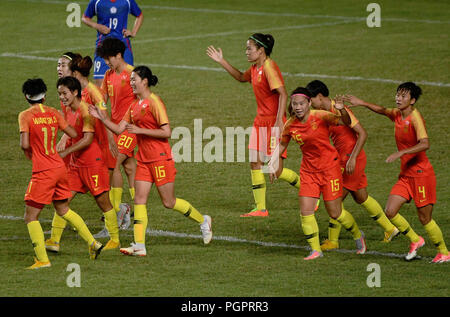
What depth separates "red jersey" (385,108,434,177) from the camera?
35.2 ft

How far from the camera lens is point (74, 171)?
1123cm

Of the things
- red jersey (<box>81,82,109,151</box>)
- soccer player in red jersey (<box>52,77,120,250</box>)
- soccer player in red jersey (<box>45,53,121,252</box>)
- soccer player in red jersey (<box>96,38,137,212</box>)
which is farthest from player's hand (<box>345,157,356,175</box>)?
soccer player in red jersey (<box>96,38,137,212</box>)

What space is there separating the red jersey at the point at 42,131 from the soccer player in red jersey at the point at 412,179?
129 inches

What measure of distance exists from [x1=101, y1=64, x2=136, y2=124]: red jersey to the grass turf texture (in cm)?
151

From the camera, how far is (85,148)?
36.3 feet

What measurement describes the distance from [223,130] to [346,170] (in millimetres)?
7497

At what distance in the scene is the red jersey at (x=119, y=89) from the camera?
41.2ft

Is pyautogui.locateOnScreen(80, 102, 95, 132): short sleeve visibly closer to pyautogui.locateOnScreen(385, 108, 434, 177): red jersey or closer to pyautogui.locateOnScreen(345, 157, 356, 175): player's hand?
pyautogui.locateOnScreen(345, 157, 356, 175): player's hand

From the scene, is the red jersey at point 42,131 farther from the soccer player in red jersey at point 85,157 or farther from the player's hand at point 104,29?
the player's hand at point 104,29

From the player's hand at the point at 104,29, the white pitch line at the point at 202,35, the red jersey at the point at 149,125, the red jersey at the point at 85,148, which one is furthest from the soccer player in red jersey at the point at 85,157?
the white pitch line at the point at 202,35

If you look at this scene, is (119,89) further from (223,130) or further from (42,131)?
(223,130)

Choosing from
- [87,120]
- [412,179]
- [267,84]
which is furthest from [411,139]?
[87,120]

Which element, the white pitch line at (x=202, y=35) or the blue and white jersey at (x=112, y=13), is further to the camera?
the white pitch line at (x=202, y=35)

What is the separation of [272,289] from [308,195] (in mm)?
1549
